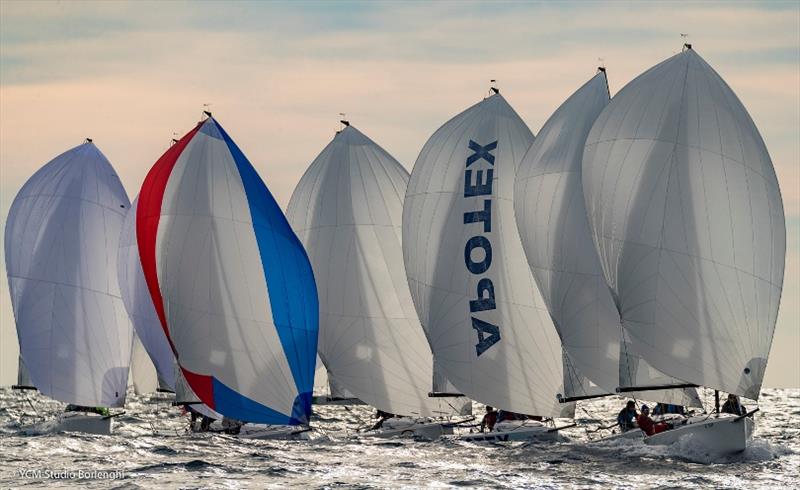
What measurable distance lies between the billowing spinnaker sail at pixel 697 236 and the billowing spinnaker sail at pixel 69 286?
654 inches

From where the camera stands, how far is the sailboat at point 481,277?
46.2m

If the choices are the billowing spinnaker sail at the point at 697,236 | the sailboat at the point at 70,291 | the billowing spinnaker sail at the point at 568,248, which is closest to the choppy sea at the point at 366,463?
the sailboat at the point at 70,291

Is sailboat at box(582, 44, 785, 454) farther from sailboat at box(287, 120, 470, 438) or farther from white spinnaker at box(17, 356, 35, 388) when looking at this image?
white spinnaker at box(17, 356, 35, 388)

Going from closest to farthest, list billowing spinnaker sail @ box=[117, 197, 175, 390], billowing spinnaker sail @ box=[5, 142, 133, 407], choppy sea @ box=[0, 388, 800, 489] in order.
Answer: choppy sea @ box=[0, 388, 800, 489]
billowing spinnaker sail @ box=[117, 197, 175, 390]
billowing spinnaker sail @ box=[5, 142, 133, 407]

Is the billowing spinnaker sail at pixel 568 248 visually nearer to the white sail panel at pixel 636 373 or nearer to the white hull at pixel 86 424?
the white sail panel at pixel 636 373

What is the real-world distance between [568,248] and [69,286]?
49.8 ft

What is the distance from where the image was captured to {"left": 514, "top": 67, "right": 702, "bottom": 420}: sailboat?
144 feet

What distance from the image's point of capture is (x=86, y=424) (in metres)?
48.8

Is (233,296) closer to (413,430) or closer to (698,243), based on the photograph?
(413,430)

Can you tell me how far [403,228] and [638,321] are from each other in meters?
10.0

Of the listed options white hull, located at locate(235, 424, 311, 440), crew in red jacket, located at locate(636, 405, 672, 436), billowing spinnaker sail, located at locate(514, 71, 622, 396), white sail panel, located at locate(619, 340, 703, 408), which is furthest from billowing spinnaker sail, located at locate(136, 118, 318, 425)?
crew in red jacket, located at locate(636, 405, 672, 436)

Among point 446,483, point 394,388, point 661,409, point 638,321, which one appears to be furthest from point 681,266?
point 394,388

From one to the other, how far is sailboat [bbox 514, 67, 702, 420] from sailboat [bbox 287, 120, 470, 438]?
584 cm

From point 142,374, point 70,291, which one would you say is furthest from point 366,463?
point 142,374
